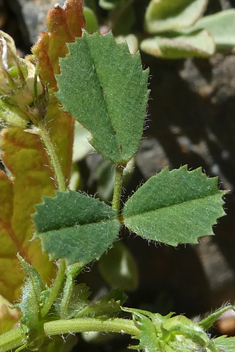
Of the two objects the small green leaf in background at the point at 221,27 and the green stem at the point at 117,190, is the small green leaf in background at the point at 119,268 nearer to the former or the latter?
the green stem at the point at 117,190

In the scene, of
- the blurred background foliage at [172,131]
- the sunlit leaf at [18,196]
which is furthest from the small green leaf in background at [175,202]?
the blurred background foliage at [172,131]

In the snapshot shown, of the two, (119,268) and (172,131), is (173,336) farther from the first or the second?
(172,131)

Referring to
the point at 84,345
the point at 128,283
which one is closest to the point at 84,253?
the point at 128,283

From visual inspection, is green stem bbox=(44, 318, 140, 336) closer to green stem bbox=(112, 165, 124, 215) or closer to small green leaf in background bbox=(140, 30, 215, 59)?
green stem bbox=(112, 165, 124, 215)

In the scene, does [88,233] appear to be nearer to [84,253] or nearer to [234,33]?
[84,253]

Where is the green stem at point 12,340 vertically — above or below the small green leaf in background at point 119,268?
above

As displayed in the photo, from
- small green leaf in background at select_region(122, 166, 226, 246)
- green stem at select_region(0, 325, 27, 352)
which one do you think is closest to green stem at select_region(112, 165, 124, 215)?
small green leaf in background at select_region(122, 166, 226, 246)
